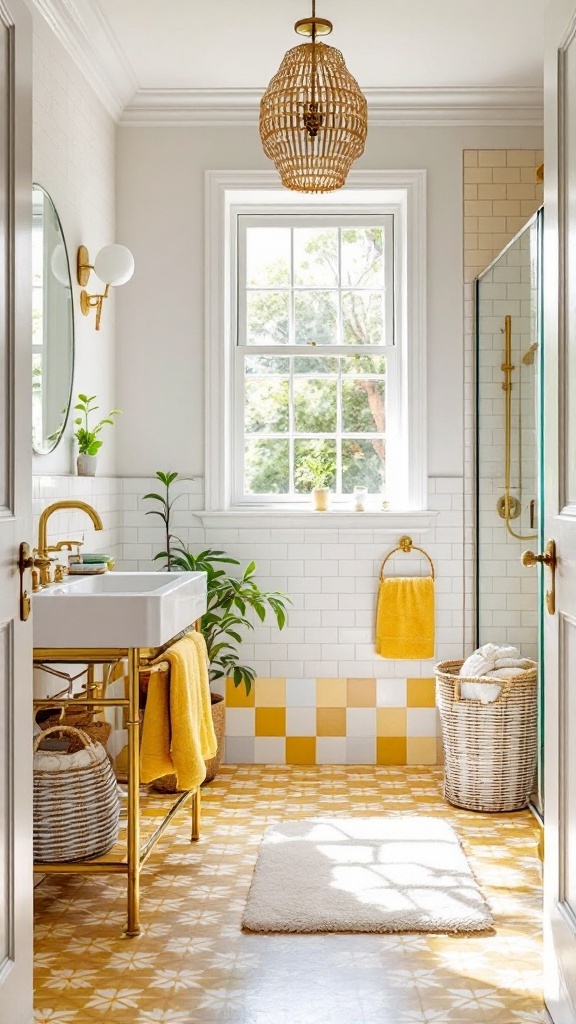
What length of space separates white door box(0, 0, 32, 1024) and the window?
2627 millimetres

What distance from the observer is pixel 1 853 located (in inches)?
77.5

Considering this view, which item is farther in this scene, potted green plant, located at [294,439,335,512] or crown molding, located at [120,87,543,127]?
potted green plant, located at [294,439,335,512]

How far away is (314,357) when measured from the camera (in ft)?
15.5

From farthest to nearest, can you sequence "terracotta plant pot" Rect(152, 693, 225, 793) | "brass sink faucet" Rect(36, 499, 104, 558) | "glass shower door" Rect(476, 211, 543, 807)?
"terracotta plant pot" Rect(152, 693, 225, 793)
"glass shower door" Rect(476, 211, 543, 807)
"brass sink faucet" Rect(36, 499, 104, 558)

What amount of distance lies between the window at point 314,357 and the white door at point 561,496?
7.93 ft

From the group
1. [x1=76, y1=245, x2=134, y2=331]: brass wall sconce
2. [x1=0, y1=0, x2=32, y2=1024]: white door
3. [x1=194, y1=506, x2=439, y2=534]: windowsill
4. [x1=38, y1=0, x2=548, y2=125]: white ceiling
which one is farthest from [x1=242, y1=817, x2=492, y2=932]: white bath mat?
[x1=38, y1=0, x2=548, y2=125]: white ceiling

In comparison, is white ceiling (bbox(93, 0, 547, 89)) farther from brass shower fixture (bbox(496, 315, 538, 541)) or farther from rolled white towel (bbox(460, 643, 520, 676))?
rolled white towel (bbox(460, 643, 520, 676))

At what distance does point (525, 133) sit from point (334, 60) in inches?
56.4

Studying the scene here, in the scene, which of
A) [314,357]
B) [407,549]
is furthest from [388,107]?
[407,549]

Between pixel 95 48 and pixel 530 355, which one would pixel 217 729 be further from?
pixel 95 48

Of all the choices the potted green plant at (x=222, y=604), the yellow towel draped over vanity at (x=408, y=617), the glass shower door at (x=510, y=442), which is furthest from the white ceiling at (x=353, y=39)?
the yellow towel draped over vanity at (x=408, y=617)

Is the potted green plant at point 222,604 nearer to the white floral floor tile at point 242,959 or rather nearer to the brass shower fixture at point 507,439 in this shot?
the white floral floor tile at point 242,959

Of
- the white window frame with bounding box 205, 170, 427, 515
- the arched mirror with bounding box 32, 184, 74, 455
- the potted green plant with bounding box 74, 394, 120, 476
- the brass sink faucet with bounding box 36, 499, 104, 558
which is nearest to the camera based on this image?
the brass sink faucet with bounding box 36, 499, 104, 558

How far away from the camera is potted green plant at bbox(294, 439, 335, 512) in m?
4.70
